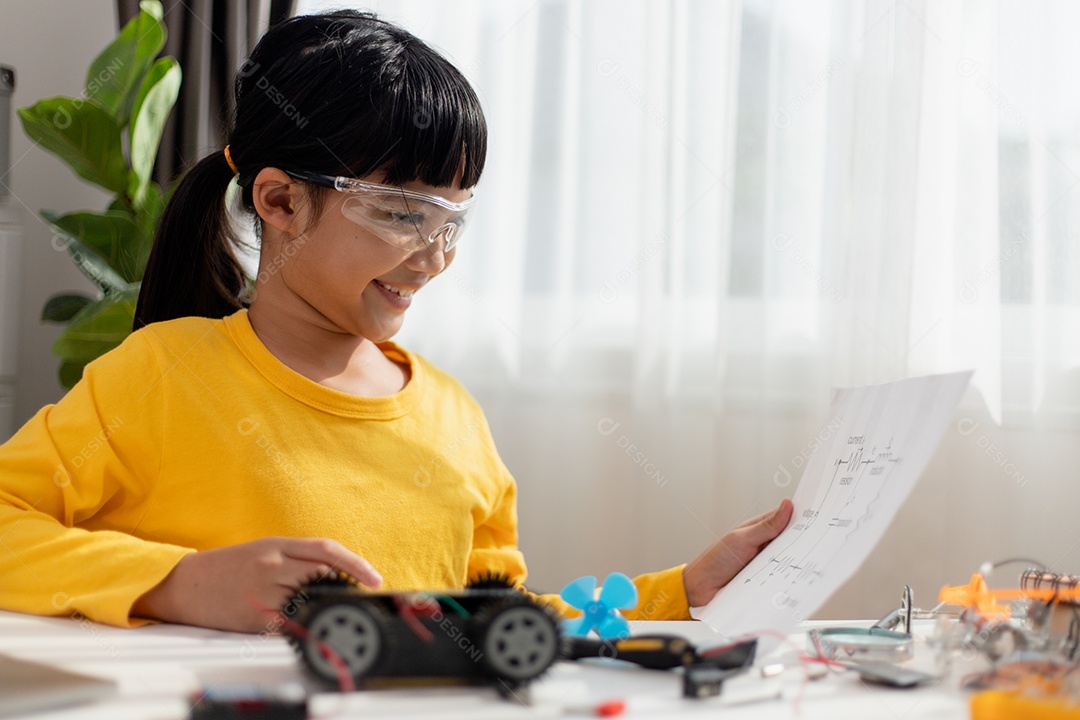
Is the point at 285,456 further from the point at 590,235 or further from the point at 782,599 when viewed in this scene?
the point at 590,235

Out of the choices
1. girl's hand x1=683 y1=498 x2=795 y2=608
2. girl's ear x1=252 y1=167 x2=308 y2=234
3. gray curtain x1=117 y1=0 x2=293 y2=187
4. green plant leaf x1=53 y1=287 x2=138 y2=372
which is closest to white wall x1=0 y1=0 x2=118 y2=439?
gray curtain x1=117 y1=0 x2=293 y2=187

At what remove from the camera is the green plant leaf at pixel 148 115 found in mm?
1645

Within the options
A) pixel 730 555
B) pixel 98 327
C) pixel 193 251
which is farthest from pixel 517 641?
pixel 98 327

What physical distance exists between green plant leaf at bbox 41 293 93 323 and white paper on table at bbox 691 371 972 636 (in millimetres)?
1523

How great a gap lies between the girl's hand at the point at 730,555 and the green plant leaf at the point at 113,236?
1273 mm

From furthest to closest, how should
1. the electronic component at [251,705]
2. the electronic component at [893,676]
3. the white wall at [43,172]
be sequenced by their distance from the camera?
the white wall at [43,172] < the electronic component at [893,676] < the electronic component at [251,705]

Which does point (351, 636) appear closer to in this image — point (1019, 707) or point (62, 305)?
point (1019, 707)

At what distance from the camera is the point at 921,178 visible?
1.57 m

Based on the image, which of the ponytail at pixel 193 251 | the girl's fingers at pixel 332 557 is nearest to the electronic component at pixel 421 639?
the girl's fingers at pixel 332 557

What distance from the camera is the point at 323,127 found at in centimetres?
92

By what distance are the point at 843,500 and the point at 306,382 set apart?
21.3 inches

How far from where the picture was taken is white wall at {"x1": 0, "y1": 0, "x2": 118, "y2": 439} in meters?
2.05

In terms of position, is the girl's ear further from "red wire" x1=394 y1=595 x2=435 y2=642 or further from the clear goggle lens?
"red wire" x1=394 y1=595 x2=435 y2=642

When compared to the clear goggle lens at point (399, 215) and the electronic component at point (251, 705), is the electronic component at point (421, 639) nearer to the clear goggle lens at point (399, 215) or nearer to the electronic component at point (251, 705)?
the electronic component at point (251, 705)
